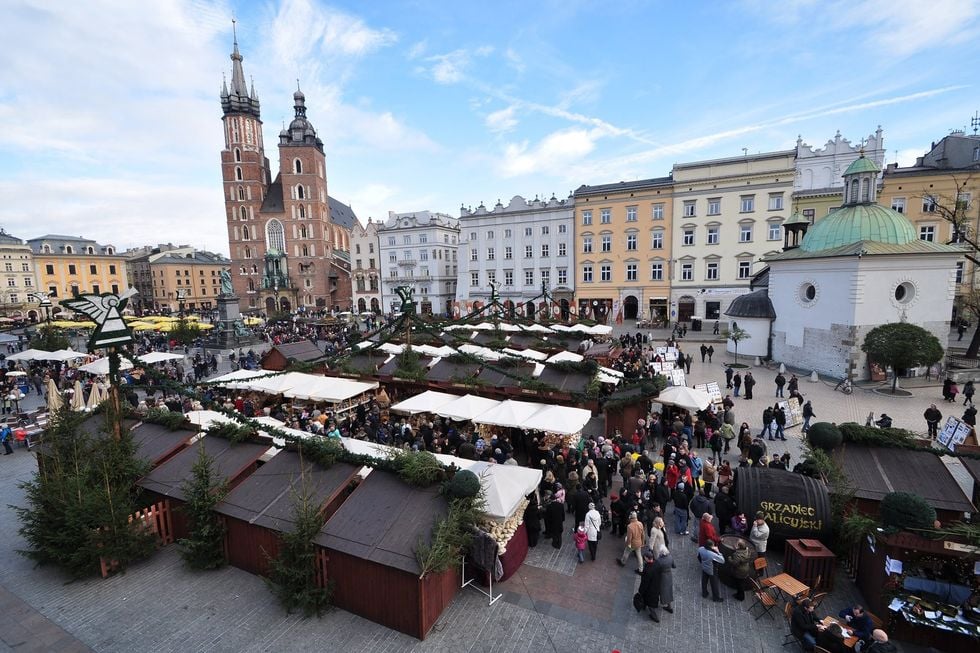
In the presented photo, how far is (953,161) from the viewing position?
41.2 m

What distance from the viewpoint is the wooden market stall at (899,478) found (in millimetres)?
7621

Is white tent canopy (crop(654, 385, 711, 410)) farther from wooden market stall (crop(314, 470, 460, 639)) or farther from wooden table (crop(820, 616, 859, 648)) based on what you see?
wooden market stall (crop(314, 470, 460, 639))

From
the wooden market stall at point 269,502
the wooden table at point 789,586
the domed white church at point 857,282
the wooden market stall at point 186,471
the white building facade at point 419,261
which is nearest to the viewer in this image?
the wooden table at point 789,586

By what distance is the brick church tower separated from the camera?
6525 cm

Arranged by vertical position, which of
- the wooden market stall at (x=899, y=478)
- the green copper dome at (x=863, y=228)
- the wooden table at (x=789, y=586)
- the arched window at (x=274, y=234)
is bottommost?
the wooden table at (x=789, y=586)

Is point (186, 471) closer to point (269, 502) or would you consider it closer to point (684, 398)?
point (269, 502)

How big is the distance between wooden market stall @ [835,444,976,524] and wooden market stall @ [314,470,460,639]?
745cm

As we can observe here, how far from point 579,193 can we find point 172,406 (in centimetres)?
4016

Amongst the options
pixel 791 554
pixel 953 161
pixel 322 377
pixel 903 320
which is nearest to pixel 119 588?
pixel 322 377

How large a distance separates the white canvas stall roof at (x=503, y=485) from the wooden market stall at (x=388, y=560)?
2.77 feet

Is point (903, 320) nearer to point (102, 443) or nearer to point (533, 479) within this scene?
point (533, 479)

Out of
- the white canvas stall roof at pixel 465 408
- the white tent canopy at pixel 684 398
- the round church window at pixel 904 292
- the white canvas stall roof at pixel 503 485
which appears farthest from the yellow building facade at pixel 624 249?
the white canvas stall roof at pixel 503 485

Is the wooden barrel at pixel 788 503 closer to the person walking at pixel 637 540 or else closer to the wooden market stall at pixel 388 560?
the person walking at pixel 637 540

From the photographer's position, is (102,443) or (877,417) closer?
(102,443)
